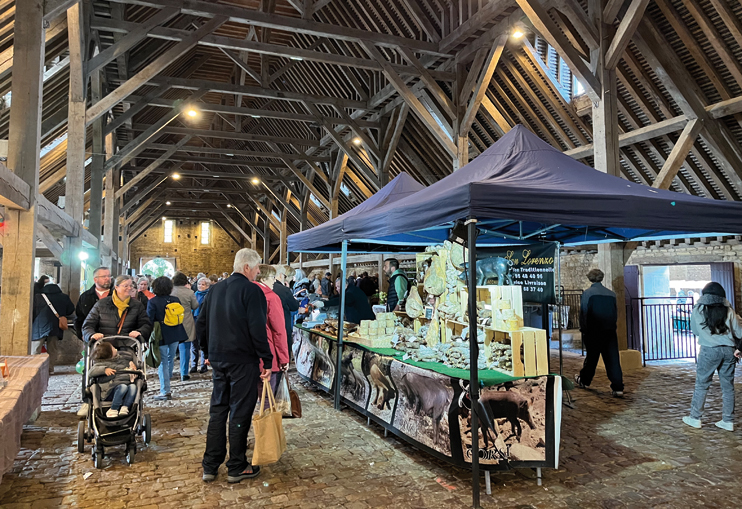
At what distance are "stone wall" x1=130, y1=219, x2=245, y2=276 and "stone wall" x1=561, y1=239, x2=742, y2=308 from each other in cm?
2344

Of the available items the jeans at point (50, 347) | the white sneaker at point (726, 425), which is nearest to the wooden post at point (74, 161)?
the jeans at point (50, 347)

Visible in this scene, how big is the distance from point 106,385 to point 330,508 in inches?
83.4

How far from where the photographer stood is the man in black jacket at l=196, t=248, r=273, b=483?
10.8 feet

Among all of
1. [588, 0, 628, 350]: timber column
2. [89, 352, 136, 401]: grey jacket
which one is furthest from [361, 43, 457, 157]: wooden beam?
[89, 352, 136, 401]: grey jacket

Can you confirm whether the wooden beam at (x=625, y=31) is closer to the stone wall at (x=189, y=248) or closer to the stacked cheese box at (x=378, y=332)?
the stacked cheese box at (x=378, y=332)

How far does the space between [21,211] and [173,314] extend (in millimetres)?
1752

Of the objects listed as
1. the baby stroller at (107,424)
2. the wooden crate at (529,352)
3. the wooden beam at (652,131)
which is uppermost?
the wooden beam at (652,131)

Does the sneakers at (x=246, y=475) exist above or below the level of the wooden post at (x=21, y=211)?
below

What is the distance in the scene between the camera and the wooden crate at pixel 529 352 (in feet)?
11.1

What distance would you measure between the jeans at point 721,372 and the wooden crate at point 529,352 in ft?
6.49

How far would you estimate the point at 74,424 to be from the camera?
15.2 feet

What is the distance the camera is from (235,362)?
10.8 ft

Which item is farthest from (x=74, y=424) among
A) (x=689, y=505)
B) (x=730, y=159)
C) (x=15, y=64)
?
(x=730, y=159)

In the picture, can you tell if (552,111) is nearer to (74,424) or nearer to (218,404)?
(218,404)
